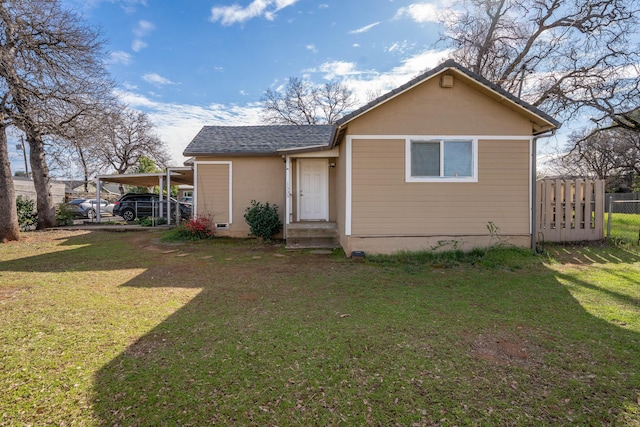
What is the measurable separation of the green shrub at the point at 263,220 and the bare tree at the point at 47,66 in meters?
7.11

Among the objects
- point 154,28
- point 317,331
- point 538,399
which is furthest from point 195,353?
point 154,28

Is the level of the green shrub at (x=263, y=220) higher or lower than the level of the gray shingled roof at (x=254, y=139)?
lower

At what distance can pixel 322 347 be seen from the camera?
128 inches

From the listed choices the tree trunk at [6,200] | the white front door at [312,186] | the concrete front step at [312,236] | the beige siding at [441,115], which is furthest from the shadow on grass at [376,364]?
the tree trunk at [6,200]

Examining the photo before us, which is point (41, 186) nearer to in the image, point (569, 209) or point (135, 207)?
point (135, 207)

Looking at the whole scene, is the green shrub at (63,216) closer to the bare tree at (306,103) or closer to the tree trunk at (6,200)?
the tree trunk at (6,200)

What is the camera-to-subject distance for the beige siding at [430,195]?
7453 mm

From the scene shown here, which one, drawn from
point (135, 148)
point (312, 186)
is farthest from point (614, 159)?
point (135, 148)

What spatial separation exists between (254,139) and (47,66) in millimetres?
6740

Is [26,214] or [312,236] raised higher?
[26,214]

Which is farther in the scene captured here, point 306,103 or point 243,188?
point 306,103

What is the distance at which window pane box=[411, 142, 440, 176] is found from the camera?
7484 millimetres

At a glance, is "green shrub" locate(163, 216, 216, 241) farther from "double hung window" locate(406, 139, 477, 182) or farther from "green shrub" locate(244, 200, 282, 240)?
"double hung window" locate(406, 139, 477, 182)

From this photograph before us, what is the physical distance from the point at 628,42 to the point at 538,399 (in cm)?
1827
